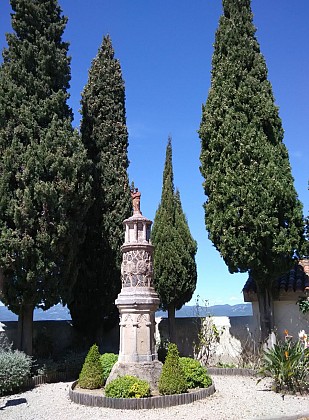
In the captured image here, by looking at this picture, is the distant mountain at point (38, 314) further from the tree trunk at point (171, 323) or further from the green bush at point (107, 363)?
the tree trunk at point (171, 323)

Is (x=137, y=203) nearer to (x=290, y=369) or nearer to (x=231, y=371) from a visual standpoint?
(x=290, y=369)

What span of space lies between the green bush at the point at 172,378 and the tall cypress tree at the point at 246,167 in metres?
4.51

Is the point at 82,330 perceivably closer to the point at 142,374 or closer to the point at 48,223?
the point at 48,223

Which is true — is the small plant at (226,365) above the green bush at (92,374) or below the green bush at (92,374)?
below

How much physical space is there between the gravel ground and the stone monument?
1326 mm

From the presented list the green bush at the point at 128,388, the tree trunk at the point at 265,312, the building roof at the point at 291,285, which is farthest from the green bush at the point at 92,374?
the building roof at the point at 291,285

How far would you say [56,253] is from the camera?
12.5 meters

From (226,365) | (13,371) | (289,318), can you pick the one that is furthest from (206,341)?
(13,371)

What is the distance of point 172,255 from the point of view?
15.9 metres

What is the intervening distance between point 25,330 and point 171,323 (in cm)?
566

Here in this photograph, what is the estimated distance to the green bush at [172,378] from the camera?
9312 millimetres

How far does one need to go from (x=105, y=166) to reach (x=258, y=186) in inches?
248

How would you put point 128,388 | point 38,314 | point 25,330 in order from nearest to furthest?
1. point 128,388
2. point 25,330
3. point 38,314

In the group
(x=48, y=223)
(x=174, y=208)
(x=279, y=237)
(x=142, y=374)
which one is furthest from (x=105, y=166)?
(x=142, y=374)
